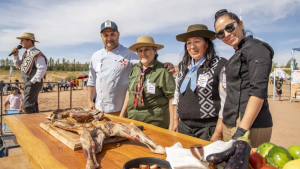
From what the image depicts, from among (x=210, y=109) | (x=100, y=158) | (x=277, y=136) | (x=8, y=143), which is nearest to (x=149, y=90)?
(x=210, y=109)

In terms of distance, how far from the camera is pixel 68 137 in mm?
2004

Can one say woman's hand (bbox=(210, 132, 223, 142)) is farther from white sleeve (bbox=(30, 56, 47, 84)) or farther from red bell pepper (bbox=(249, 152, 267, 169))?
white sleeve (bbox=(30, 56, 47, 84))

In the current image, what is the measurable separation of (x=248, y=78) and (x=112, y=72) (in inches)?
89.8

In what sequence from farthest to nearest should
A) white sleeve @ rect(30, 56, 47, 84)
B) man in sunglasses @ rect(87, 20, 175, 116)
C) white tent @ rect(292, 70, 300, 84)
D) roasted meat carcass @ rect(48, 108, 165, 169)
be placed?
white tent @ rect(292, 70, 300, 84), white sleeve @ rect(30, 56, 47, 84), man in sunglasses @ rect(87, 20, 175, 116), roasted meat carcass @ rect(48, 108, 165, 169)

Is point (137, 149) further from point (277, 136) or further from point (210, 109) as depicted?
point (277, 136)

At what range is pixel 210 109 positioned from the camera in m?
2.37

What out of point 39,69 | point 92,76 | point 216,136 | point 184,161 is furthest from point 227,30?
point 39,69

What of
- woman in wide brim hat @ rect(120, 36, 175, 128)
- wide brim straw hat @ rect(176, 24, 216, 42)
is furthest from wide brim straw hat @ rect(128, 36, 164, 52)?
wide brim straw hat @ rect(176, 24, 216, 42)

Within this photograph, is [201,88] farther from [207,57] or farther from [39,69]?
[39,69]

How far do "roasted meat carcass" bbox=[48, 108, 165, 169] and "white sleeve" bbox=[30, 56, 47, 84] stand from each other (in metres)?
2.99

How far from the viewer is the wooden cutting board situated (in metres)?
1.81

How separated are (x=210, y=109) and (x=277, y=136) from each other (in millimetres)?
6599

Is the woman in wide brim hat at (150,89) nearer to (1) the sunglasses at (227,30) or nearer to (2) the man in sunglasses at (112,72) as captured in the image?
(2) the man in sunglasses at (112,72)

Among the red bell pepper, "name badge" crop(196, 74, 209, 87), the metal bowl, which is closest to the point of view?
the red bell pepper
